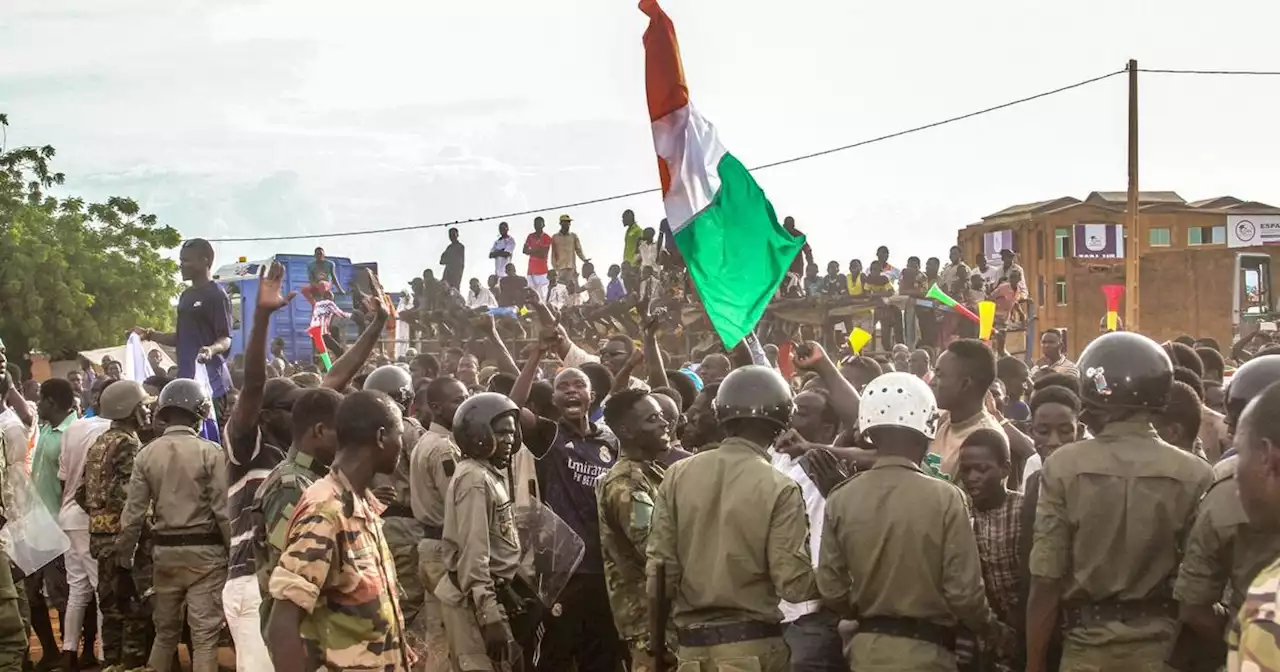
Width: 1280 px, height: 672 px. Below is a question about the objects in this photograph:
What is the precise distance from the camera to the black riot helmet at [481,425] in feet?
21.0

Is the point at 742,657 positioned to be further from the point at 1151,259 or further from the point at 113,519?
the point at 1151,259

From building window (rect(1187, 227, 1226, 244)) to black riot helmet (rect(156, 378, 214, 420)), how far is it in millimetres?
47442

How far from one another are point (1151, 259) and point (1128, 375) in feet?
116

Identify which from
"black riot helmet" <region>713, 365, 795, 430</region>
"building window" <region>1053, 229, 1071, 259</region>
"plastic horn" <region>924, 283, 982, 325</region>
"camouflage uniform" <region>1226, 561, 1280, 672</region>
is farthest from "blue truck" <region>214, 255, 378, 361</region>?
"camouflage uniform" <region>1226, 561, 1280, 672</region>

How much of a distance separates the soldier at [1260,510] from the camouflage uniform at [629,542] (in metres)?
3.18

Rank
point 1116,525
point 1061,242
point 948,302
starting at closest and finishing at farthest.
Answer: point 1116,525
point 948,302
point 1061,242

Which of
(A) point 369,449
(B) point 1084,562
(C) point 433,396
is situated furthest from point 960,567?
(C) point 433,396

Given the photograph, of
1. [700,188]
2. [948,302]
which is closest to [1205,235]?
[948,302]

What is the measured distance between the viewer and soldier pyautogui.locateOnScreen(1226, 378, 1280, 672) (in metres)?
2.48

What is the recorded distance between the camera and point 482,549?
6250 mm

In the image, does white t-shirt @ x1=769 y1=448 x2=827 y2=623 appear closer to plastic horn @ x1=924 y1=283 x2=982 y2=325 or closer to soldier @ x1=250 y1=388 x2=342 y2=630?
soldier @ x1=250 y1=388 x2=342 y2=630

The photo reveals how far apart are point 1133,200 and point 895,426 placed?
61.2 ft

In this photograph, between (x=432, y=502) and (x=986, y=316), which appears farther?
(x=986, y=316)

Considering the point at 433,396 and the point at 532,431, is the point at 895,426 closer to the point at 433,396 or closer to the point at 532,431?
the point at 532,431
